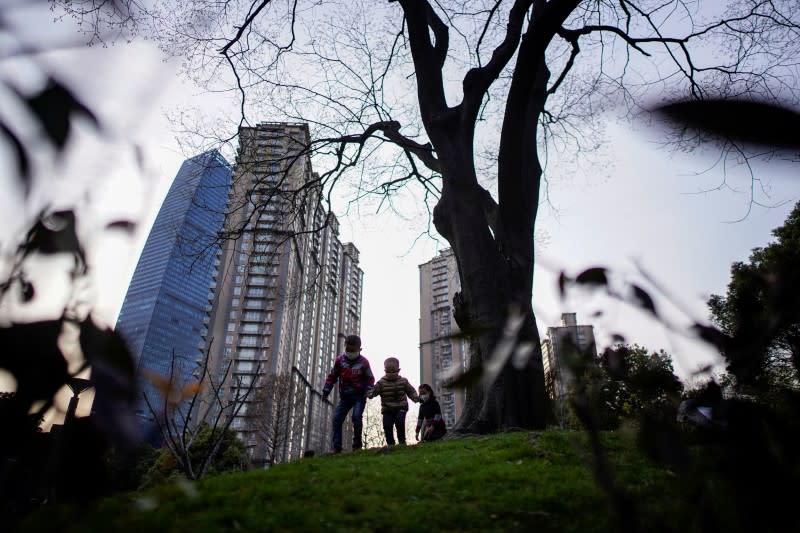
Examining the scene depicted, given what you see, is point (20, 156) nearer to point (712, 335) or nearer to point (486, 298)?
point (712, 335)

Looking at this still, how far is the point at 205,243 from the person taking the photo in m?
7.46

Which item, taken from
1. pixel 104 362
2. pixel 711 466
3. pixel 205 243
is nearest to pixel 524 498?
pixel 711 466

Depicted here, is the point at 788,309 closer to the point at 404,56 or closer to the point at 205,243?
the point at 205,243

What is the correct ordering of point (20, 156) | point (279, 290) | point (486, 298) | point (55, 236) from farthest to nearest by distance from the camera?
1. point (279, 290)
2. point (486, 298)
3. point (55, 236)
4. point (20, 156)

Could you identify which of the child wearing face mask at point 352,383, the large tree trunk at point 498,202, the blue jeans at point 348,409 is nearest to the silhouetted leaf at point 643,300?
the large tree trunk at point 498,202

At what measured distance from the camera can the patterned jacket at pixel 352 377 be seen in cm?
615

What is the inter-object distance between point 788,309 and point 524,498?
6.81ft

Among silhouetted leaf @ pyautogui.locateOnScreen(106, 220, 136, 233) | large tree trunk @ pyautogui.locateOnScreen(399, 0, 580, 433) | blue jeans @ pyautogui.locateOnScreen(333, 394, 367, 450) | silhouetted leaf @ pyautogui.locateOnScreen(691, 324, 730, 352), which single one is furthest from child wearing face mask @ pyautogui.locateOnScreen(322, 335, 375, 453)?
silhouetted leaf @ pyautogui.locateOnScreen(106, 220, 136, 233)

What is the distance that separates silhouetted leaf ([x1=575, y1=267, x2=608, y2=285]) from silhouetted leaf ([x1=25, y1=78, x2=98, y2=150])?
745 mm

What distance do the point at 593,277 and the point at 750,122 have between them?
0.30m

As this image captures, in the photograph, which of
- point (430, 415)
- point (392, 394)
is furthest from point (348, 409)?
point (430, 415)

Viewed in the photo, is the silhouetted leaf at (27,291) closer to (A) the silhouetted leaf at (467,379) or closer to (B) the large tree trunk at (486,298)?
(A) the silhouetted leaf at (467,379)

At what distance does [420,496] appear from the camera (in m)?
2.46

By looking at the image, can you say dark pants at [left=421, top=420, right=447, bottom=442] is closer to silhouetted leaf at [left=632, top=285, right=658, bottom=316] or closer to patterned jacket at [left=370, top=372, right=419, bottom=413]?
patterned jacket at [left=370, top=372, right=419, bottom=413]
